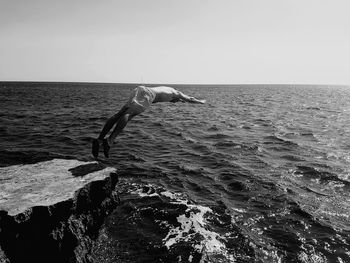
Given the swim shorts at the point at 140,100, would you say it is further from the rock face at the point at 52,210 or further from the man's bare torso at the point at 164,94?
the rock face at the point at 52,210

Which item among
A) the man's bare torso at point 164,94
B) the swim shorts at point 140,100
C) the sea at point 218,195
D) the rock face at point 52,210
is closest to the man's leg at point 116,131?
the swim shorts at point 140,100

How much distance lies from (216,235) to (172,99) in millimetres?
4750

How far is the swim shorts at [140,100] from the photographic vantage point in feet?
29.7

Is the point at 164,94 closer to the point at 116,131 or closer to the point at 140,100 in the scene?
the point at 140,100

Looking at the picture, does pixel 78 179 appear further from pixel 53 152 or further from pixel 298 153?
pixel 298 153

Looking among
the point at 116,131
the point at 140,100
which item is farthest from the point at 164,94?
the point at 116,131

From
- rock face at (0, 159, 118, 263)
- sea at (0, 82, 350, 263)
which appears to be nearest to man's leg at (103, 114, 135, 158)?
rock face at (0, 159, 118, 263)

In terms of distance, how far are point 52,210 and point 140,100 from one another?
4213 mm

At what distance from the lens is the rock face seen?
6.11 m

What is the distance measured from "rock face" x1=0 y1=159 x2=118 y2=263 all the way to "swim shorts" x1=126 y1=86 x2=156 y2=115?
2.09 m

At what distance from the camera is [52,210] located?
650 cm

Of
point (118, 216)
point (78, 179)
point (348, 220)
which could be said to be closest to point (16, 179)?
point (78, 179)

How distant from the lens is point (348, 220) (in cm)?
924

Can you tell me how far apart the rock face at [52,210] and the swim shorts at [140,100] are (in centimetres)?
209
